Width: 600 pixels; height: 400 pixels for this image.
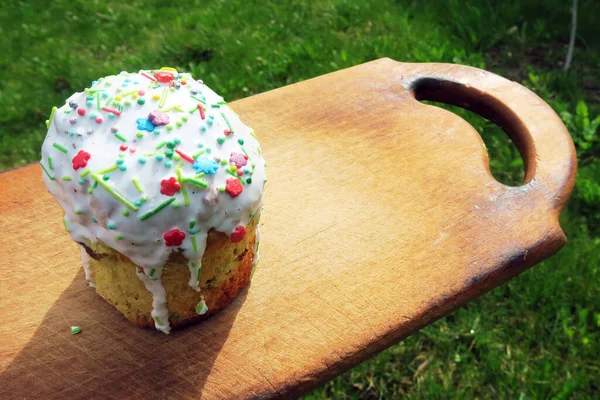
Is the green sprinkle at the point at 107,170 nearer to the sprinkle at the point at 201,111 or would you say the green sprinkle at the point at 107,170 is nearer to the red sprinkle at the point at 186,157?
the red sprinkle at the point at 186,157

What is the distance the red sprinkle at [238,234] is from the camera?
1513mm

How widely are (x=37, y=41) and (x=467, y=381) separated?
3748 mm

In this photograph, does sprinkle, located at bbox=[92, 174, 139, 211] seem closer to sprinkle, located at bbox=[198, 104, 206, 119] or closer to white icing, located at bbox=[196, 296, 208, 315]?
sprinkle, located at bbox=[198, 104, 206, 119]

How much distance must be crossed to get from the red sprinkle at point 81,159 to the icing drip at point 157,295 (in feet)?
1.01

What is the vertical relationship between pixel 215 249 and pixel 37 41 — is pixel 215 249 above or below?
above

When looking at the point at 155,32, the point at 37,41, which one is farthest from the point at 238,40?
the point at 37,41

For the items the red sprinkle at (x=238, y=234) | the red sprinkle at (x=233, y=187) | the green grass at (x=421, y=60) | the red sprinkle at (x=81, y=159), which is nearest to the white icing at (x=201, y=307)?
the red sprinkle at (x=238, y=234)

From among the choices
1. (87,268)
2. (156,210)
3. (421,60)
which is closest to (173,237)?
(156,210)

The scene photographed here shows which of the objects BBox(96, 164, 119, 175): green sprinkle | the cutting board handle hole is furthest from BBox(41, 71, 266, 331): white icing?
the cutting board handle hole

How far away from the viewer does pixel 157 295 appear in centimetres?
159

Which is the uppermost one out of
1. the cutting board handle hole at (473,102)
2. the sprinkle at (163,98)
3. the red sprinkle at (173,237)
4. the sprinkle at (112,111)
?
the sprinkle at (163,98)

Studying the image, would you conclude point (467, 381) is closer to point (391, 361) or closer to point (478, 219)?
point (391, 361)

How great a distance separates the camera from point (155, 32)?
4336mm

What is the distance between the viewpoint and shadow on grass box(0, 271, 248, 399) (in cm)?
155
